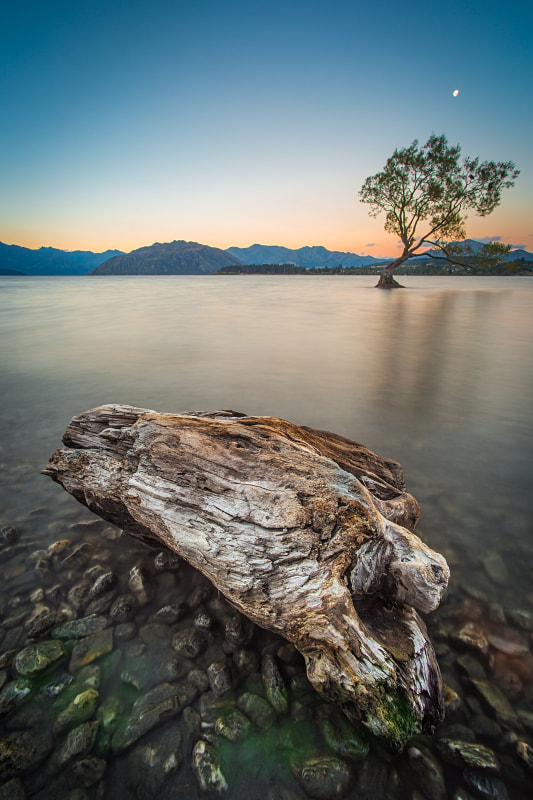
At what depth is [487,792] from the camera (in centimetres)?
172

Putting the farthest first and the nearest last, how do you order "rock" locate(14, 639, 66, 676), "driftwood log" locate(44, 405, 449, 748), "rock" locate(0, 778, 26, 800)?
1. "rock" locate(14, 639, 66, 676)
2. "driftwood log" locate(44, 405, 449, 748)
3. "rock" locate(0, 778, 26, 800)

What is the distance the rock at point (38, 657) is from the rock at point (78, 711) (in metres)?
0.34

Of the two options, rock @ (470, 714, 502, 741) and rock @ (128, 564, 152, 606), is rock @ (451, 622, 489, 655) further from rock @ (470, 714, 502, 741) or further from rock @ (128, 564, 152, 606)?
rock @ (128, 564, 152, 606)

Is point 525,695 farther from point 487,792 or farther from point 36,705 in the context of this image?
point 36,705

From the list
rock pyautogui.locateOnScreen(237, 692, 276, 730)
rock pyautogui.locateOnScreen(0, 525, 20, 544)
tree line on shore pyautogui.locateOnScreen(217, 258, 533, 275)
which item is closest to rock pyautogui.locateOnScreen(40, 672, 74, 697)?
rock pyautogui.locateOnScreen(237, 692, 276, 730)

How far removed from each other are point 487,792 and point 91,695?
7.34 feet

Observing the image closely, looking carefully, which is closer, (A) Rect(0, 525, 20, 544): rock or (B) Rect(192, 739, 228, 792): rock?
(B) Rect(192, 739, 228, 792): rock

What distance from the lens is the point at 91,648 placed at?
2.37 m

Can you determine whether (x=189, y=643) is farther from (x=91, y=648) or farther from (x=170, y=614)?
(x=91, y=648)

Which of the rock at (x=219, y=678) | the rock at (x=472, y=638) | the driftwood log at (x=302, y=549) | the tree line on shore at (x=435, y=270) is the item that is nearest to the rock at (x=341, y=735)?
the driftwood log at (x=302, y=549)

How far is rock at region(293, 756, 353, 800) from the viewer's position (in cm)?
173

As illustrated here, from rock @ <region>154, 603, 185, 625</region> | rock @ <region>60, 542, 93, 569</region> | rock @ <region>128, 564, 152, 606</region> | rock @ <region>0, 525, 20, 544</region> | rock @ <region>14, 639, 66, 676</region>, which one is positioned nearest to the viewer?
rock @ <region>14, 639, 66, 676</region>

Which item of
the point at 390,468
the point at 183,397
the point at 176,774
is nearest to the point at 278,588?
the point at 176,774

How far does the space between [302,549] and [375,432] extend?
388 cm
